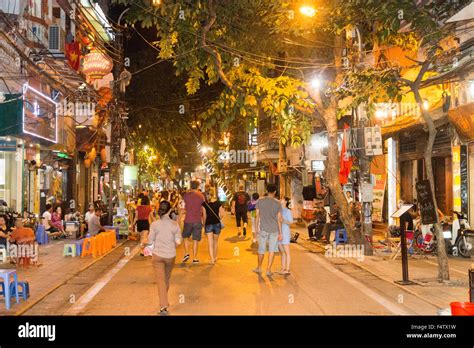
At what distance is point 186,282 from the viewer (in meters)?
11.1

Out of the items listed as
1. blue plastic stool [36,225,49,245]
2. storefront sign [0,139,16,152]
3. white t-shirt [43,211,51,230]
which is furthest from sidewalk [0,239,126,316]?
storefront sign [0,139,16,152]

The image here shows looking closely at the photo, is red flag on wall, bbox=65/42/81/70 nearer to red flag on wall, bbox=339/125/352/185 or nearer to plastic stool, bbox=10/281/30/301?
red flag on wall, bbox=339/125/352/185

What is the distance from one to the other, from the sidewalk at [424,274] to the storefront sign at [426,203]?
1.28 meters

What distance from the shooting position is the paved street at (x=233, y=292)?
8.66 metres

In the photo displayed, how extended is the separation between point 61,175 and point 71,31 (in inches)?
281

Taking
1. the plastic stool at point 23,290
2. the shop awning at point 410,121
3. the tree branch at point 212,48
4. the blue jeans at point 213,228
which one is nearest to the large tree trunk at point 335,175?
the shop awning at point 410,121

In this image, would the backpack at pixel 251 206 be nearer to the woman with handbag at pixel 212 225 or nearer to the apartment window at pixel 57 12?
the woman with handbag at pixel 212 225

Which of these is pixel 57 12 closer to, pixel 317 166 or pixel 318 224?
pixel 318 224

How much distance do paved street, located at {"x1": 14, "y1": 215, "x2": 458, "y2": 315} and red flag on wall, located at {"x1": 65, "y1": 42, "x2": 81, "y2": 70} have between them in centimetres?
937

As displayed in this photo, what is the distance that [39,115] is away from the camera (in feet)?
63.9

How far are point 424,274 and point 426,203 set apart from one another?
1.86 metres

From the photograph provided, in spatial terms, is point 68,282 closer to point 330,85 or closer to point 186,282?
point 186,282
